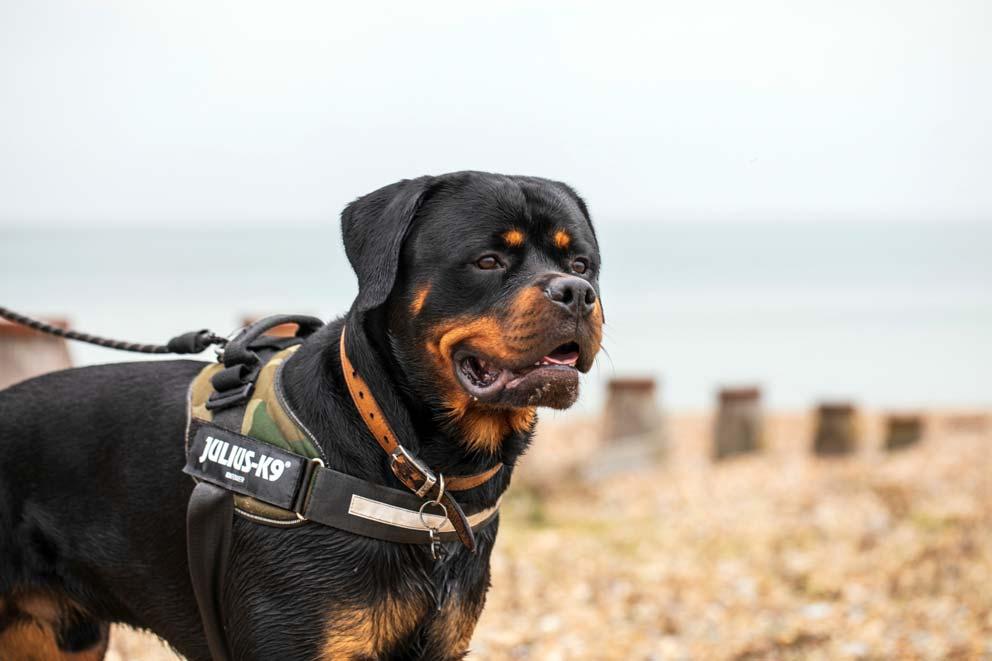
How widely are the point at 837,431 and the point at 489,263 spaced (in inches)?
308

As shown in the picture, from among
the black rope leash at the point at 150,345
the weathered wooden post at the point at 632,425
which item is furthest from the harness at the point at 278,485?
the weathered wooden post at the point at 632,425

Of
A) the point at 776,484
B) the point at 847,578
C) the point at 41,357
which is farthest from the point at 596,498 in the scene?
the point at 41,357

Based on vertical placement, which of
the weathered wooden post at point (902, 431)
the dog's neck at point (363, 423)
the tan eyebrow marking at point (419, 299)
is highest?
the tan eyebrow marking at point (419, 299)

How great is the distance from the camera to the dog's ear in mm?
2861

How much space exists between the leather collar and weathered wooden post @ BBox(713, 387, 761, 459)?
767 centimetres

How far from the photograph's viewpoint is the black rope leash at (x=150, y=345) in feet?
11.5

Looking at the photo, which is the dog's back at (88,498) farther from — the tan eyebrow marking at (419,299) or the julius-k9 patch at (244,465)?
the tan eyebrow marking at (419,299)

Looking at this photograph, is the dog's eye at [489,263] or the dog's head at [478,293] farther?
the dog's eye at [489,263]

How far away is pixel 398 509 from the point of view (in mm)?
2859

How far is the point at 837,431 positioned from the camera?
1001 centimetres

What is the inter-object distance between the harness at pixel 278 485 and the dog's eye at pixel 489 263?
43cm

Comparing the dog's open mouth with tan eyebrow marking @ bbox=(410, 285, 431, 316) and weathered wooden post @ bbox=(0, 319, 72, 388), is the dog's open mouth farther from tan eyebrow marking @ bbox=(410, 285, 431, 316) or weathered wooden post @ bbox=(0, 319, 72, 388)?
weathered wooden post @ bbox=(0, 319, 72, 388)

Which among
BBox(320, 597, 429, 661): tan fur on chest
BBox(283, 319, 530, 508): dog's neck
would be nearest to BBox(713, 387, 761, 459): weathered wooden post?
BBox(283, 319, 530, 508): dog's neck

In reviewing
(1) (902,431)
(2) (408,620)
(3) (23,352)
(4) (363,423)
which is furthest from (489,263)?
(1) (902,431)
